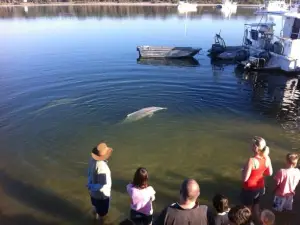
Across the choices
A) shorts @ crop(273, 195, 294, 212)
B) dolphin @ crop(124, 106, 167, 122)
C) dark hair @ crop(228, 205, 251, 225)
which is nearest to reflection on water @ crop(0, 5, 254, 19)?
dolphin @ crop(124, 106, 167, 122)

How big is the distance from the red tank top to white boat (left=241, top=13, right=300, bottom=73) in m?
19.9

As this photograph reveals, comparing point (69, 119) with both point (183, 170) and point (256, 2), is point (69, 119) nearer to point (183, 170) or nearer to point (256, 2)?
point (183, 170)

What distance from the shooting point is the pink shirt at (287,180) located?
715 centimetres

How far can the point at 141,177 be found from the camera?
19.8ft

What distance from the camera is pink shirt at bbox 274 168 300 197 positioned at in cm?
715

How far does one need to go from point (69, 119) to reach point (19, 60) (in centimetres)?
1649

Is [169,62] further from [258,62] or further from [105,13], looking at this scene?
[105,13]

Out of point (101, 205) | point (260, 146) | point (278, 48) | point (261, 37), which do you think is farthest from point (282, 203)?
point (261, 37)

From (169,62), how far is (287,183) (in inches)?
889

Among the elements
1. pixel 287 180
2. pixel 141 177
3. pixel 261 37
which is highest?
pixel 261 37

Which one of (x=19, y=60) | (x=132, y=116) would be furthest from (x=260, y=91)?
(x=19, y=60)

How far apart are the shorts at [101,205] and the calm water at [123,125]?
0.58 meters

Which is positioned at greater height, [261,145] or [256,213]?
[261,145]

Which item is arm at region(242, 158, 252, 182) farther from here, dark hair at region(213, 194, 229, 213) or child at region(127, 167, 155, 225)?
child at region(127, 167, 155, 225)
